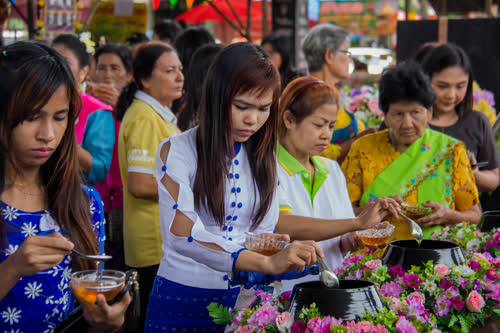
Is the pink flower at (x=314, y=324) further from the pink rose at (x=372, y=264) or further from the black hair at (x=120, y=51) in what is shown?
the black hair at (x=120, y=51)

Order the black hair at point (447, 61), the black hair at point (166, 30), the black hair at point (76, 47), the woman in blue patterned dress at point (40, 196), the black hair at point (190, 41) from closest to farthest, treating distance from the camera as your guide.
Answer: the woman in blue patterned dress at point (40, 196)
the black hair at point (447, 61)
the black hair at point (76, 47)
the black hair at point (190, 41)
the black hair at point (166, 30)

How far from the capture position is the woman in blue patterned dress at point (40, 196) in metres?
1.70

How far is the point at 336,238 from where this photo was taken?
2.92 metres

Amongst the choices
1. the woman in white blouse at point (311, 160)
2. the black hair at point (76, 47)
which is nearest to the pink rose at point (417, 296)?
the woman in white blouse at point (311, 160)

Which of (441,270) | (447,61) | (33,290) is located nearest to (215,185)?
(33,290)

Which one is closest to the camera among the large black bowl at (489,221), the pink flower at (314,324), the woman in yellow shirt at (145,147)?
the pink flower at (314,324)

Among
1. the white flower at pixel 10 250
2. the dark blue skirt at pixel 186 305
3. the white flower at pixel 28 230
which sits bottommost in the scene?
the dark blue skirt at pixel 186 305

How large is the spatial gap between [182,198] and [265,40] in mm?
3980

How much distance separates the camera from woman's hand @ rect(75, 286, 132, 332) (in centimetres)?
164

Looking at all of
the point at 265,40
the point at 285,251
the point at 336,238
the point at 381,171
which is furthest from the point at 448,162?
the point at 265,40

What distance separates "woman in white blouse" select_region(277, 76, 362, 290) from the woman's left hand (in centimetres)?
39

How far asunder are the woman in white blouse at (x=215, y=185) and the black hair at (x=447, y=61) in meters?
2.03

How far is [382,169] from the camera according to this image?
3.32m

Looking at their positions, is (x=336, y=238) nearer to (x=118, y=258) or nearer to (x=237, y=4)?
(x=118, y=258)
